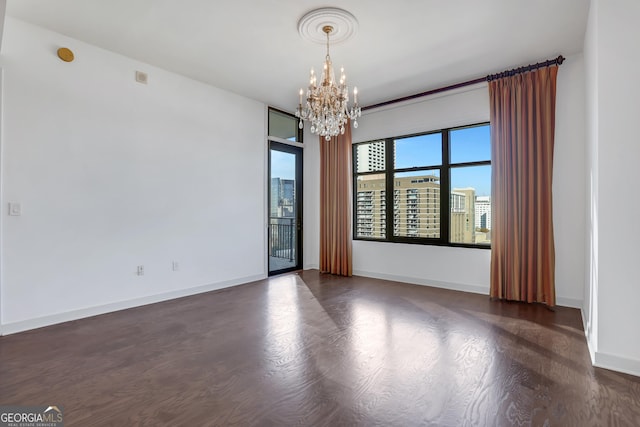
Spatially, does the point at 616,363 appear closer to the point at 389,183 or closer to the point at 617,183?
the point at 617,183

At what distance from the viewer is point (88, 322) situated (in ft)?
11.1

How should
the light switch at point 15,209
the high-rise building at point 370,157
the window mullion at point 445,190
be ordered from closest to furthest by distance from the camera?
the light switch at point 15,209 < the window mullion at point 445,190 < the high-rise building at point 370,157

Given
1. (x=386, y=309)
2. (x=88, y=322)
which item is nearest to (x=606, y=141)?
(x=386, y=309)

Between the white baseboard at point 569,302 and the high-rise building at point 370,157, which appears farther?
the high-rise building at point 370,157

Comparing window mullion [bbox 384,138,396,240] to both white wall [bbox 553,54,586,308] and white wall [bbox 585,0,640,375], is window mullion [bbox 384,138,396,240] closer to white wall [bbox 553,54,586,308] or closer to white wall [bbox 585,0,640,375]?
white wall [bbox 553,54,586,308]

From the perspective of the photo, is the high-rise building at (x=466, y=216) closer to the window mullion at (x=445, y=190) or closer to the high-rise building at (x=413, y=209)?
the high-rise building at (x=413, y=209)

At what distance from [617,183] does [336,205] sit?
13.5 feet

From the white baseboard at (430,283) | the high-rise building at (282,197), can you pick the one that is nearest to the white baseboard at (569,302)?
the white baseboard at (430,283)

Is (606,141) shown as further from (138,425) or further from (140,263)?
(140,263)

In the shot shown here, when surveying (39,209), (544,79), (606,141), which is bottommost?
(39,209)

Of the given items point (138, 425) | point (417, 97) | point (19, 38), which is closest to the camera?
point (138, 425)

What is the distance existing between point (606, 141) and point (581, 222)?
1.87 m

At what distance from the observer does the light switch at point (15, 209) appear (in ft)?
10.1

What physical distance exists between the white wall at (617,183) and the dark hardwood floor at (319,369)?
285 millimetres
